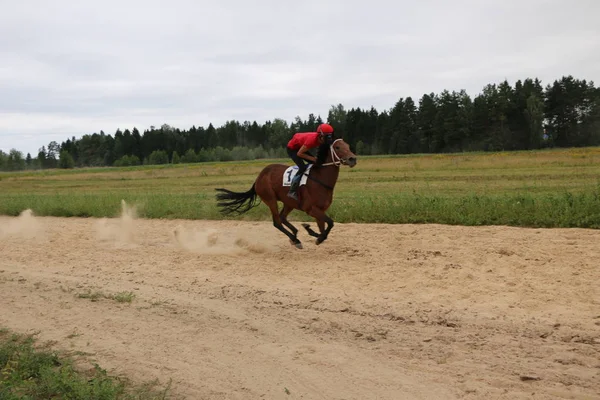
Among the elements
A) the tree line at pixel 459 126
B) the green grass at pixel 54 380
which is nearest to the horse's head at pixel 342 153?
the green grass at pixel 54 380

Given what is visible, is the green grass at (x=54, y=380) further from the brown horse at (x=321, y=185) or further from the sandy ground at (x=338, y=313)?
the brown horse at (x=321, y=185)

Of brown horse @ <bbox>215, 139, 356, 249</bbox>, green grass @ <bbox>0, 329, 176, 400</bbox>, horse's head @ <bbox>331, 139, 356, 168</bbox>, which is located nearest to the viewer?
green grass @ <bbox>0, 329, 176, 400</bbox>

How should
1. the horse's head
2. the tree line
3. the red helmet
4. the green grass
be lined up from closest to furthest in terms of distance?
the green grass, the horse's head, the red helmet, the tree line

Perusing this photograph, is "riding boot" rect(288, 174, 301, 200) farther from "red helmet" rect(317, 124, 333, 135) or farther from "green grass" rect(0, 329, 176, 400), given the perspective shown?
"green grass" rect(0, 329, 176, 400)

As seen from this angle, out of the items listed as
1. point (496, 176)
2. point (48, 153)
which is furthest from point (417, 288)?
point (48, 153)

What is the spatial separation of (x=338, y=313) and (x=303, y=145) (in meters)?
5.48

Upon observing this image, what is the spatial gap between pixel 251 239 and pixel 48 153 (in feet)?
533

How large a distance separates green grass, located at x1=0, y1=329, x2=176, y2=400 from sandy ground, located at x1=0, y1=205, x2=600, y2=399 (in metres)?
0.26

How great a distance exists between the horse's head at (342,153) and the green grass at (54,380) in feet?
22.7

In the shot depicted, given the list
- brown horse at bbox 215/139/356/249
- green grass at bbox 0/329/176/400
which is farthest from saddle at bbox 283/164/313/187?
green grass at bbox 0/329/176/400

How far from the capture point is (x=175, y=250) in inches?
529

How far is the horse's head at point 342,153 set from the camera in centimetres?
1159

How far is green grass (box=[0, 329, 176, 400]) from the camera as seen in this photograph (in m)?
5.17

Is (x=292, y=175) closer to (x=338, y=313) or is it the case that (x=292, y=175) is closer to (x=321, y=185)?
(x=321, y=185)
